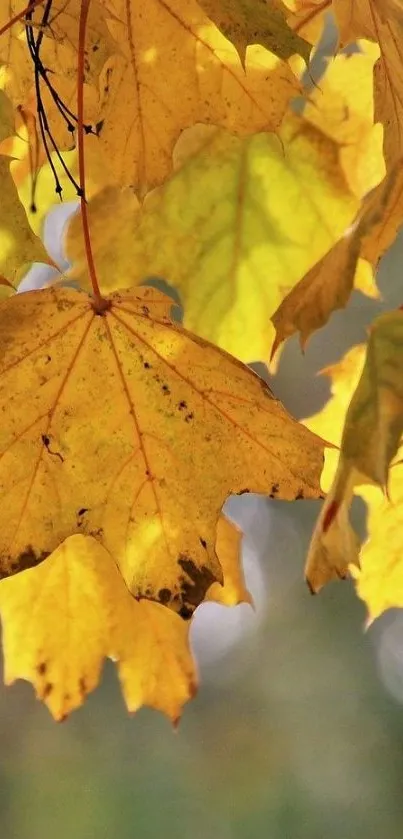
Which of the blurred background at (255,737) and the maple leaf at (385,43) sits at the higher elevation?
the maple leaf at (385,43)

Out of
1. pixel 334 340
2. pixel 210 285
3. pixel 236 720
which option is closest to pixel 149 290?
pixel 210 285

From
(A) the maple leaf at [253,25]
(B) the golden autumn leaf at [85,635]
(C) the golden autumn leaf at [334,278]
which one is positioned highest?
(A) the maple leaf at [253,25]

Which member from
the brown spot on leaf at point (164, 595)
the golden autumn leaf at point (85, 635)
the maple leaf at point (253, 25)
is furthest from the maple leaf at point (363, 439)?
the golden autumn leaf at point (85, 635)

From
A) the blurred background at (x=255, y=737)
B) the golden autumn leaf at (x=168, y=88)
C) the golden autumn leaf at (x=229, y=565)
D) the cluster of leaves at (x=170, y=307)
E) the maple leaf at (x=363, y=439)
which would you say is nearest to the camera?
the maple leaf at (x=363, y=439)

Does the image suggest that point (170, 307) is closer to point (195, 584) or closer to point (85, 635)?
point (195, 584)

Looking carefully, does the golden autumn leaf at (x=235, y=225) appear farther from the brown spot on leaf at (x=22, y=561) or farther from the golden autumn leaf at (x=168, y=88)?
the brown spot on leaf at (x=22, y=561)

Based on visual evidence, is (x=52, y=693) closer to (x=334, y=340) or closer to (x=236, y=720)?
(x=334, y=340)

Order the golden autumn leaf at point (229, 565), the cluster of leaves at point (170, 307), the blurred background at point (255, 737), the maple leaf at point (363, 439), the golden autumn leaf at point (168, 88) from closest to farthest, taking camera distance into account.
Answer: the maple leaf at point (363, 439)
the cluster of leaves at point (170, 307)
the golden autumn leaf at point (168, 88)
the golden autumn leaf at point (229, 565)
the blurred background at point (255, 737)

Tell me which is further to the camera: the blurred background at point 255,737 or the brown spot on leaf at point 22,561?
the blurred background at point 255,737
